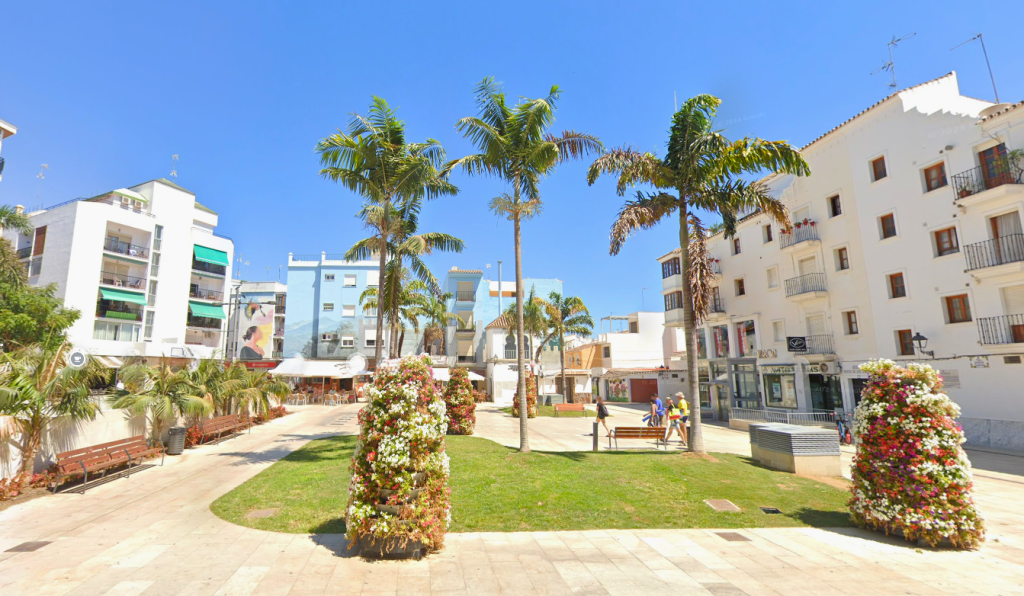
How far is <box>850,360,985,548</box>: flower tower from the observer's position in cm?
691

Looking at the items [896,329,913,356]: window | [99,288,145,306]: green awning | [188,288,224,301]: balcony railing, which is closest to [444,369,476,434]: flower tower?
[896,329,913,356]: window

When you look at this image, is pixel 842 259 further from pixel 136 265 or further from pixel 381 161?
pixel 136 265

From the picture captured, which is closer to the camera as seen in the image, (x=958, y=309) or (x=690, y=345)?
(x=690, y=345)

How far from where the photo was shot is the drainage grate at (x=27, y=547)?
6258 mm

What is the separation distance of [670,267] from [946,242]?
15.8 meters

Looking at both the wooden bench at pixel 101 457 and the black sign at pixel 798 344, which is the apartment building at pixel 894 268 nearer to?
the black sign at pixel 798 344

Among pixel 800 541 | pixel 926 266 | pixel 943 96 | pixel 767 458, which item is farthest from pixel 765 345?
pixel 800 541

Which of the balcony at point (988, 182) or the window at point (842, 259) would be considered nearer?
the balcony at point (988, 182)

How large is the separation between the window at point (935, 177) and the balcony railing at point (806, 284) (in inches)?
239

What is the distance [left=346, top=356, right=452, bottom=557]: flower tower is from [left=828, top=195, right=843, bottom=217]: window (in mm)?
26040

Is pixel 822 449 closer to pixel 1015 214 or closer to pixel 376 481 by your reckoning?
pixel 376 481

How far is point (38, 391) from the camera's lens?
32.0ft

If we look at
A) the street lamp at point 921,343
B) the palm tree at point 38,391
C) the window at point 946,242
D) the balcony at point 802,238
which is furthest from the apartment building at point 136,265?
the window at point 946,242

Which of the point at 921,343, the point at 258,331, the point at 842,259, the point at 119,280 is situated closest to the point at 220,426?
the point at 921,343
